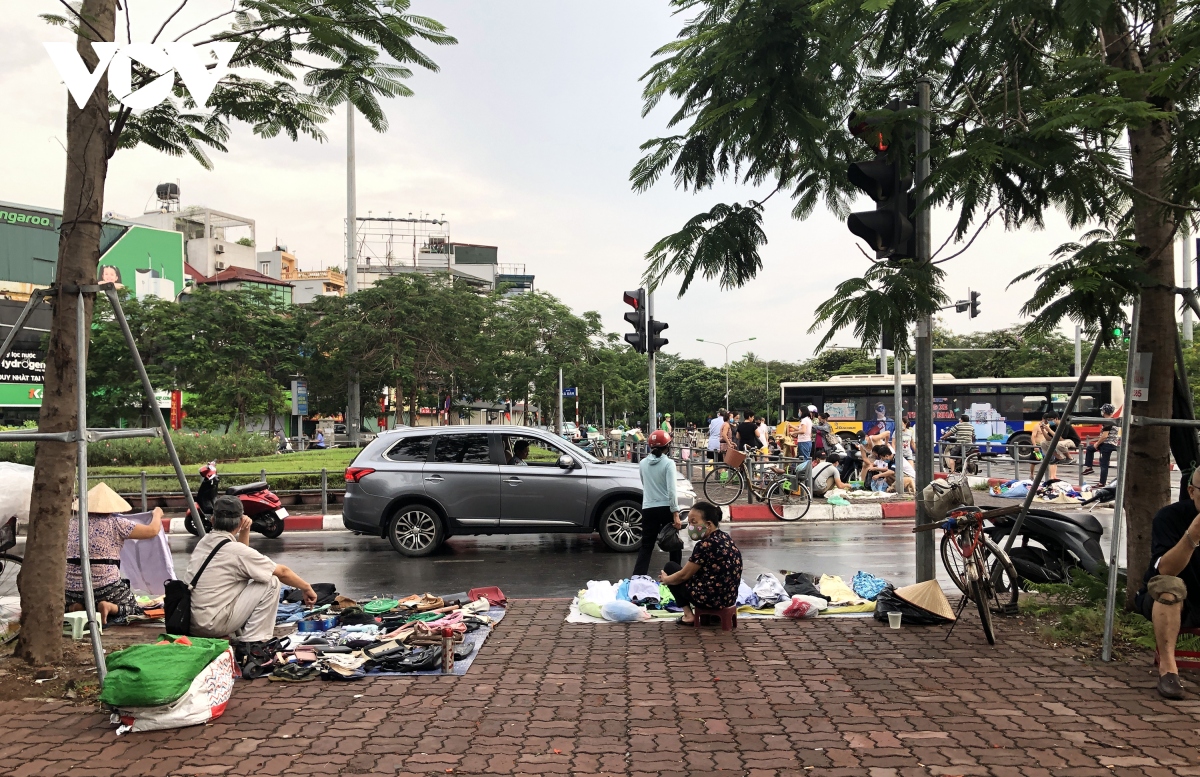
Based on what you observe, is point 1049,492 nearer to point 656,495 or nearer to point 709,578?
point 656,495

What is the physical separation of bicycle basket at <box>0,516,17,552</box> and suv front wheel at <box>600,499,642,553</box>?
21.5ft

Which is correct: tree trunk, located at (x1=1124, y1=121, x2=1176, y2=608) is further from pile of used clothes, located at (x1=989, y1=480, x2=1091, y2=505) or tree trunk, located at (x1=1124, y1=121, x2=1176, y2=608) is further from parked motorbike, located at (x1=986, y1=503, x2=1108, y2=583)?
pile of used clothes, located at (x1=989, y1=480, x2=1091, y2=505)

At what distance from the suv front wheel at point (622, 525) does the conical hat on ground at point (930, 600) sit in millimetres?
4945

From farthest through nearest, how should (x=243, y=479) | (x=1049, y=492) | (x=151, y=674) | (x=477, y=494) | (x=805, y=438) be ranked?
(x=805, y=438), (x=243, y=479), (x=1049, y=492), (x=477, y=494), (x=151, y=674)

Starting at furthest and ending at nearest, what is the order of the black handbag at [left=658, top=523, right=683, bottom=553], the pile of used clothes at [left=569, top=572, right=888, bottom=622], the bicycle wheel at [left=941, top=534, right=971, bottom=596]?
the black handbag at [left=658, top=523, right=683, bottom=553] → the pile of used clothes at [left=569, top=572, right=888, bottom=622] → the bicycle wheel at [left=941, top=534, right=971, bottom=596]

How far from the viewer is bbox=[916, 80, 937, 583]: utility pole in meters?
7.03

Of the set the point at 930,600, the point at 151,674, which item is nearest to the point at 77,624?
the point at 151,674

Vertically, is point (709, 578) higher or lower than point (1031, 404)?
lower

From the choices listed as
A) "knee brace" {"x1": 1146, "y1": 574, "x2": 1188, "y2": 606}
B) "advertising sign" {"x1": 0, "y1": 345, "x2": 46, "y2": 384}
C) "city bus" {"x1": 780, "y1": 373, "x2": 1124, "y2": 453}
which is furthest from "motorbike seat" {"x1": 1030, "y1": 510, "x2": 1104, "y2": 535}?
"advertising sign" {"x1": 0, "y1": 345, "x2": 46, "y2": 384}

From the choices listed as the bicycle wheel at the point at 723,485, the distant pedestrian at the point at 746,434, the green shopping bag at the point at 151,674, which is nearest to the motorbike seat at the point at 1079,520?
the green shopping bag at the point at 151,674

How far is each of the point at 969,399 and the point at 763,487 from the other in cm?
2201

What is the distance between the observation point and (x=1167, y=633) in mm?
5266

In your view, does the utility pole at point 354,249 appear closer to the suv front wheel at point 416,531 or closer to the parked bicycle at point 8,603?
the suv front wheel at point 416,531

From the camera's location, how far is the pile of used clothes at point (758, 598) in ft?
25.0
